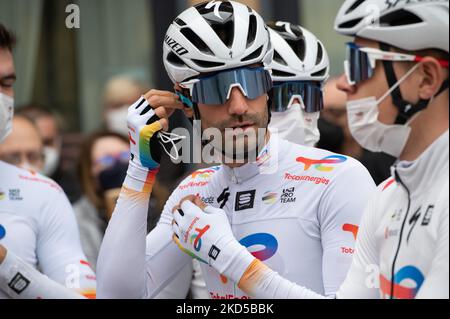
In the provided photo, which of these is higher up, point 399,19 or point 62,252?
point 399,19

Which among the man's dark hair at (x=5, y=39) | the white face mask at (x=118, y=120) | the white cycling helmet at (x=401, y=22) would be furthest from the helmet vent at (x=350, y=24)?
the white face mask at (x=118, y=120)

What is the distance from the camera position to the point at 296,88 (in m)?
5.78

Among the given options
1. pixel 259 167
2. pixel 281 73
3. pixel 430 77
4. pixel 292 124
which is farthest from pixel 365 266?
pixel 281 73

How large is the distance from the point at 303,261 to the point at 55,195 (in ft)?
4.80

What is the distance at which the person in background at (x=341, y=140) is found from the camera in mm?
6793

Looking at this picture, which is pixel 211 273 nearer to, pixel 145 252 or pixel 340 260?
pixel 145 252

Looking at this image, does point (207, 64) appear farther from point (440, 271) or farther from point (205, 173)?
point (440, 271)

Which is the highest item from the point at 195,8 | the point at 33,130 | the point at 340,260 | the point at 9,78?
the point at 195,8

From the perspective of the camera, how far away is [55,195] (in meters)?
5.60

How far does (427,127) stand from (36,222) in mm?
2353

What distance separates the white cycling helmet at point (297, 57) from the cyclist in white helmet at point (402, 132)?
1754mm

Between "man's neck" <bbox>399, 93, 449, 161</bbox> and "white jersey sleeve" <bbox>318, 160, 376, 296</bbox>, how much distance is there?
2.85 ft

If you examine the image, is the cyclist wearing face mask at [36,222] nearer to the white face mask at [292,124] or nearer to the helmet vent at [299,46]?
the white face mask at [292,124]
